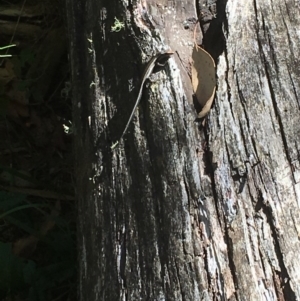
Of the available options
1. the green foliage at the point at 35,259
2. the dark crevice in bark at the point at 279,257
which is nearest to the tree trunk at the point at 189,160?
the dark crevice in bark at the point at 279,257

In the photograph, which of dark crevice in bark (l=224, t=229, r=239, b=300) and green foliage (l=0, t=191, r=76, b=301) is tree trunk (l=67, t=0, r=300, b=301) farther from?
green foliage (l=0, t=191, r=76, b=301)

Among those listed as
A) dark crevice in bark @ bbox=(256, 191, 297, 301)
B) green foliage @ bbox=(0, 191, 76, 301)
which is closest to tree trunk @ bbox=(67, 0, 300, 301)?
dark crevice in bark @ bbox=(256, 191, 297, 301)

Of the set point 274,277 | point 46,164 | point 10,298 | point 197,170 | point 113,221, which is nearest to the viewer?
point 274,277

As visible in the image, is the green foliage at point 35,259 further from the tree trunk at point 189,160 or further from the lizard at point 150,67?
the lizard at point 150,67

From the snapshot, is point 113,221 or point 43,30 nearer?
point 113,221

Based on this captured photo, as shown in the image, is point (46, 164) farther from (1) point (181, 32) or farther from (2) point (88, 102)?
(1) point (181, 32)

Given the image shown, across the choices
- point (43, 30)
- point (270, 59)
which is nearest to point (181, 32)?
point (270, 59)
